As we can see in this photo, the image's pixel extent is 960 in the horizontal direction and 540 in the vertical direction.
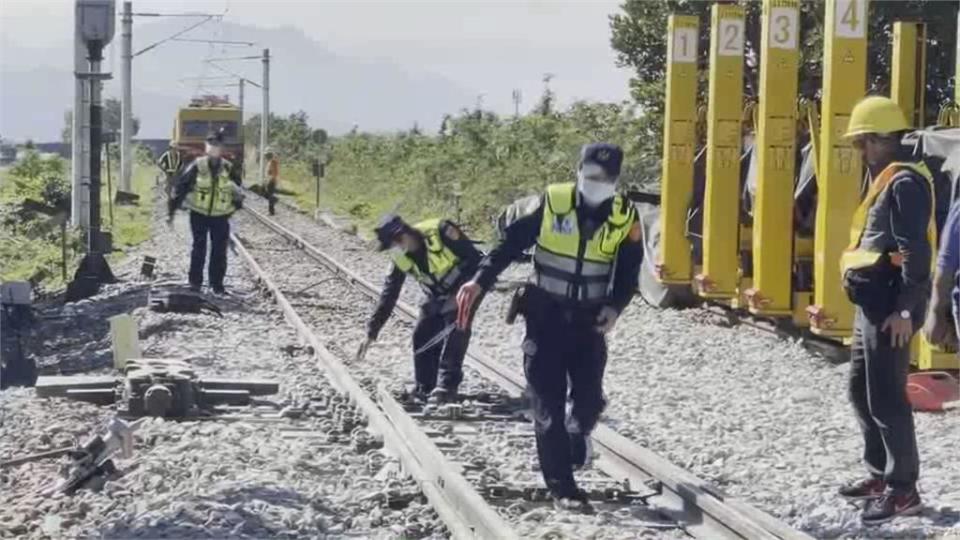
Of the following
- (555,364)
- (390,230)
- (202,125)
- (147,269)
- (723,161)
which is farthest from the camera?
(202,125)

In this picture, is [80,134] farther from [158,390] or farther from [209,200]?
[158,390]

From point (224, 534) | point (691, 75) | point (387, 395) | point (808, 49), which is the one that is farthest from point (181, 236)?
point (224, 534)

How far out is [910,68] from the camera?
13.1 metres

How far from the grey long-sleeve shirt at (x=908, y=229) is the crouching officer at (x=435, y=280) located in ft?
11.7

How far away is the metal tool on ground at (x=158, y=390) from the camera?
10.1 m

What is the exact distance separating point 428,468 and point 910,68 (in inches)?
264

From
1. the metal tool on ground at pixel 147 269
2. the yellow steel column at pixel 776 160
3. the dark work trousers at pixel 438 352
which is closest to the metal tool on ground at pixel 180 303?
the metal tool on ground at pixel 147 269

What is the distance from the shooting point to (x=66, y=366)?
13.4m

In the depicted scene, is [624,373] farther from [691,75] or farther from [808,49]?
[808,49]

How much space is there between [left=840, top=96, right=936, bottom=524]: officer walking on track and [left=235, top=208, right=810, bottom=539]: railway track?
2.37ft

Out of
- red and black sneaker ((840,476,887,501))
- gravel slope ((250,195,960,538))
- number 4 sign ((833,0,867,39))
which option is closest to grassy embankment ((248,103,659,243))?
gravel slope ((250,195,960,538))

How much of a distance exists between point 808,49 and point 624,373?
41.0 feet

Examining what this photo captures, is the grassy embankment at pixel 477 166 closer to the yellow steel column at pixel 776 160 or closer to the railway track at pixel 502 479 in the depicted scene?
the yellow steel column at pixel 776 160

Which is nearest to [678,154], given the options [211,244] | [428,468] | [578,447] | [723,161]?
[723,161]
